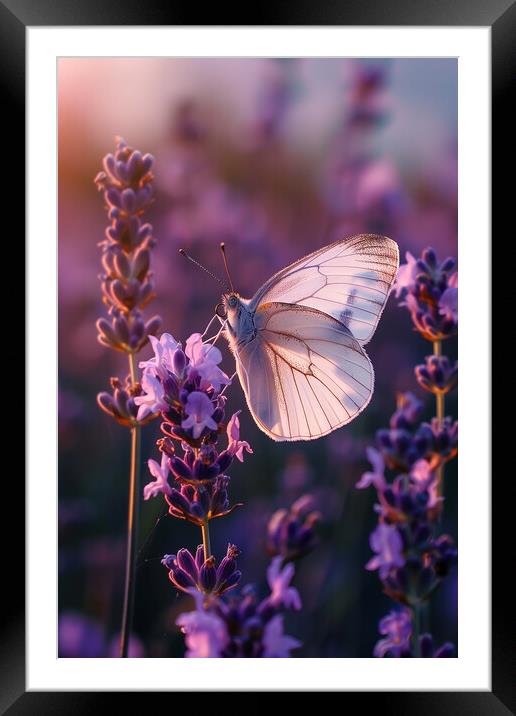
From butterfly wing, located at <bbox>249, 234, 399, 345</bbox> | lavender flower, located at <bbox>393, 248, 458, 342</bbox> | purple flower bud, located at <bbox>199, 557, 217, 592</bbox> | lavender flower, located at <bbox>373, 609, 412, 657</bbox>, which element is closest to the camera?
purple flower bud, located at <bbox>199, 557, 217, 592</bbox>

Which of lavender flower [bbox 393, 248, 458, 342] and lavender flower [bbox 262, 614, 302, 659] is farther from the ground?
lavender flower [bbox 393, 248, 458, 342]

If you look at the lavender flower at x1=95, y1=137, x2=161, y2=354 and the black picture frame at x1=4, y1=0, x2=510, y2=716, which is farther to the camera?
the black picture frame at x1=4, y1=0, x2=510, y2=716

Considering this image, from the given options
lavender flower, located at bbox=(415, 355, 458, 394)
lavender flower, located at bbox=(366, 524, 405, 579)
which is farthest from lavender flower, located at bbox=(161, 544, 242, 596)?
lavender flower, located at bbox=(415, 355, 458, 394)

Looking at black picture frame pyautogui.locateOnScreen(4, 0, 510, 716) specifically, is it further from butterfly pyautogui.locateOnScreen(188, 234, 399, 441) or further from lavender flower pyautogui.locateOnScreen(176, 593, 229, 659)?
lavender flower pyautogui.locateOnScreen(176, 593, 229, 659)

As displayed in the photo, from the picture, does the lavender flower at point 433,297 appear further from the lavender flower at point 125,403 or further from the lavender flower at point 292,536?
the lavender flower at point 125,403

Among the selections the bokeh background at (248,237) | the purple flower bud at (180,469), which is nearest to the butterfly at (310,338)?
the bokeh background at (248,237)

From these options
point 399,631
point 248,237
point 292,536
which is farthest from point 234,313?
point 399,631
